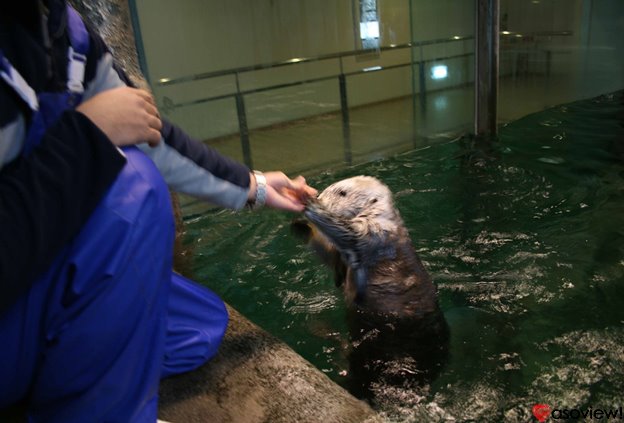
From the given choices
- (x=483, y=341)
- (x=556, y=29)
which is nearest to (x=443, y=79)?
(x=556, y=29)

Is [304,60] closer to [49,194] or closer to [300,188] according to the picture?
[300,188]

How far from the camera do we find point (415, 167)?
6.06 metres

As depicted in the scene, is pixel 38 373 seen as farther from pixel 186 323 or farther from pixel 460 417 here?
pixel 460 417

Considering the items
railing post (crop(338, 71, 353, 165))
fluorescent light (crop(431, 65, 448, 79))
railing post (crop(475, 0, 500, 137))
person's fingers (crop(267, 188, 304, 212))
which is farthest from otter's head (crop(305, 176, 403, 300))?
fluorescent light (crop(431, 65, 448, 79))

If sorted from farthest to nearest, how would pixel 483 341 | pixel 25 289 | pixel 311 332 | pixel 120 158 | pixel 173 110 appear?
pixel 173 110, pixel 311 332, pixel 483 341, pixel 120 158, pixel 25 289

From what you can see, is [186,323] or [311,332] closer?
[186,323]

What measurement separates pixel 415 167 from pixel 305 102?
155 centimetres

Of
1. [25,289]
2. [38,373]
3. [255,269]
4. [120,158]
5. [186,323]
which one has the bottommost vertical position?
A: [255,269]

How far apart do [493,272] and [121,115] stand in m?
2.79

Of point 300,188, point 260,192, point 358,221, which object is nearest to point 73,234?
point 260,192

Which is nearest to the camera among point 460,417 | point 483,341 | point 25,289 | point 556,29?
point 25,289

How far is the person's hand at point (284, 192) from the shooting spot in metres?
2.11

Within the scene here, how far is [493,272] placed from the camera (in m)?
3.54

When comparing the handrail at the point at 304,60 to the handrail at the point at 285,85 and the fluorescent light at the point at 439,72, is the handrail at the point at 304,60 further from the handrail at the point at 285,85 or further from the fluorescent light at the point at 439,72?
the fluorescent light at the point at 439,72
